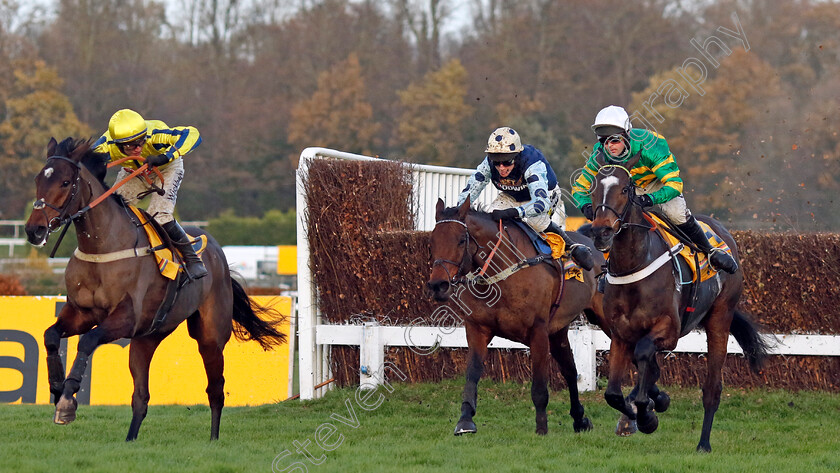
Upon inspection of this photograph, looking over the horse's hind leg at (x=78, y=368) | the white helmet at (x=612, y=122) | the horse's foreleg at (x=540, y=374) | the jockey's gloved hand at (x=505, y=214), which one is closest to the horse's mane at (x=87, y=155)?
the horse's hind leg at (x=78, y=368)

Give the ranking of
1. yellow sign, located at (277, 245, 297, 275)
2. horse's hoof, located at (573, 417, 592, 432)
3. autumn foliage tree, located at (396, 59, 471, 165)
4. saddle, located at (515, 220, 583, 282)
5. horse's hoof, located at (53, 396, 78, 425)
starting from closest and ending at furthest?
horse's hoof, located at (53, 396, 78, 425)
saddle, located at (515, 220, 583, 282)
horse's hoof, located at (573, 417, 592, 432)
yellow sign, located at (277, 245, 297, 275)
autumn foliage tree, located at (396, 59, 471, 165)

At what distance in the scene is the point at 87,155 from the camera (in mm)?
6258

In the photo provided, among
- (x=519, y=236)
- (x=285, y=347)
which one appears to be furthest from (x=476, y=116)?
(x=519, y=236)

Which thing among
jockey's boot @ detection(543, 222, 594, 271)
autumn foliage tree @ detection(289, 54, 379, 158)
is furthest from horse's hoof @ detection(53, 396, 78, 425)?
autumn foliage tree @ detection(289, 54, 379, 158)

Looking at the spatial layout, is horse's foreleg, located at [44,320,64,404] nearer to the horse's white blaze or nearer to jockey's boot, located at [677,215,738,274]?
the horse's white blaze

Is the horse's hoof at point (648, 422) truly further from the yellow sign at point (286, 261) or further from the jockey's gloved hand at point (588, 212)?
the yellow sign at point (286, 261)

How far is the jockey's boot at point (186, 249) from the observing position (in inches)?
263

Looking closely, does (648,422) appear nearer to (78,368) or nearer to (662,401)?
(662,401)

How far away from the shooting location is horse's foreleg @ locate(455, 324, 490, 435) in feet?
20.2

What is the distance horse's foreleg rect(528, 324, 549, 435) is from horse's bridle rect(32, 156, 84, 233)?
10.1 feet

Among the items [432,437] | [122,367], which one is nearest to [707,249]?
Result: [432,437]

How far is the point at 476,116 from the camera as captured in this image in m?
29.5

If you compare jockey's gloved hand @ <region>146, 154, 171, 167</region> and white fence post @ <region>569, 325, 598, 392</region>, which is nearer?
jockey's gloved hand @ <region>146, 154, 171, 167</region>

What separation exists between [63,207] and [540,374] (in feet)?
10.8
